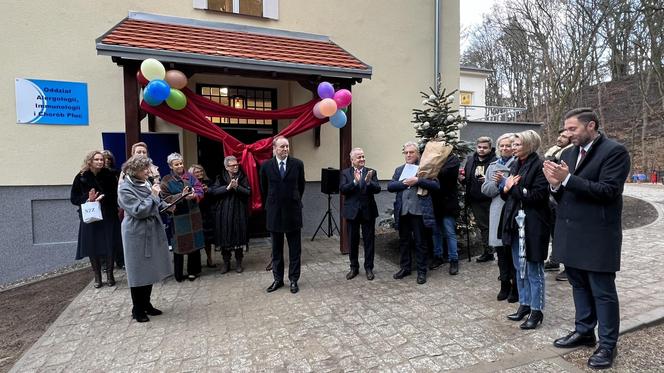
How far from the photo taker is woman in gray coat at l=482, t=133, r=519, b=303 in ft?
13.2

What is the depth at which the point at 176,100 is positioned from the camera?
5398 millimetres

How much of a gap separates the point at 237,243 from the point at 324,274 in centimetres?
133

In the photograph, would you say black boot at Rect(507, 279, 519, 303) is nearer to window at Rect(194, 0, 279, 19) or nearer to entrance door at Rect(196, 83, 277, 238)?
entrance door at Rect(196, 83, 277, 238)

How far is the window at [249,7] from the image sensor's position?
734 centimetres

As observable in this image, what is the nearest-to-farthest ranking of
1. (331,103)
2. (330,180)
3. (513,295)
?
(513,295)
(331,103)
(330,180)

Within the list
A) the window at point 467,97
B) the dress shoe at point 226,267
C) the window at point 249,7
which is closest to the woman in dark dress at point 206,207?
the dress shoe at point 226,267

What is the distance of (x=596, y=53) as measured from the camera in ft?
62.2

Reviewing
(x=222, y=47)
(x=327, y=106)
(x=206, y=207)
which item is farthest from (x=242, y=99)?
(x=206, y=207)

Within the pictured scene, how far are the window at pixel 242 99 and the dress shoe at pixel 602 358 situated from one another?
20.3 ft

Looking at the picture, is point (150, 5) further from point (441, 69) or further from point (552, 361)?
point (552, 361)

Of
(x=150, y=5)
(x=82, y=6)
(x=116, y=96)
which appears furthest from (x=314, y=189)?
(x=82, y=6)

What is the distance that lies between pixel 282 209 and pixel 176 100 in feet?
7.55

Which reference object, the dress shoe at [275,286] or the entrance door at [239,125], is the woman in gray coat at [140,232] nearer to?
the dress shoe at [275,286]

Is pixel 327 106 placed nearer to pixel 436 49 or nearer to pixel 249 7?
pixel 249 7
